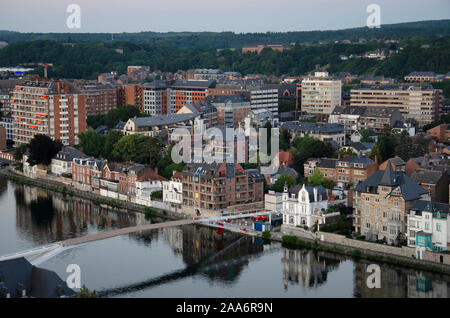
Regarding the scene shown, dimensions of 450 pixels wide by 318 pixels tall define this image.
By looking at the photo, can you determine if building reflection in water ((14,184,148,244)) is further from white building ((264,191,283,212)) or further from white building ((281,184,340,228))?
white building ((281,184,340,228))

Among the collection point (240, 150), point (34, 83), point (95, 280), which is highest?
point (34, 83)

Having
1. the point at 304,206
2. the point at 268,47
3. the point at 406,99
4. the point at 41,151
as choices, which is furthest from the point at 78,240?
the point at 268,47

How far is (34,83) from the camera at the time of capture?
102 ft

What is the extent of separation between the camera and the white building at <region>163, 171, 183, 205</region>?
69.6 feet

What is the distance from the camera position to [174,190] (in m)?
21.3

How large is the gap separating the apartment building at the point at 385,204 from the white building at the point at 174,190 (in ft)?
18.2

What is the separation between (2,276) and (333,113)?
927 inches

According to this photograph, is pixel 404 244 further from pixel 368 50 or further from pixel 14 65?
pixel 14 65

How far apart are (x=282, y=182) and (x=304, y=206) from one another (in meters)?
2.86

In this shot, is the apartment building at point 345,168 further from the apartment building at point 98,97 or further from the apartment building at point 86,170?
the apartment building at point 98,97

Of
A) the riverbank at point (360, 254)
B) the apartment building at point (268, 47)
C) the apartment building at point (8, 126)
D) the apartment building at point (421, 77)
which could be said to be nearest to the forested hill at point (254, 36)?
the apartment building at point (268, 47)

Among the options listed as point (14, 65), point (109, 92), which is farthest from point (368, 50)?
point (14, 65)

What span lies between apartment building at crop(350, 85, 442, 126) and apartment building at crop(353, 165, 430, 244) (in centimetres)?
1803
